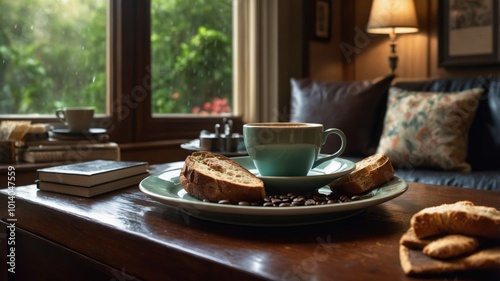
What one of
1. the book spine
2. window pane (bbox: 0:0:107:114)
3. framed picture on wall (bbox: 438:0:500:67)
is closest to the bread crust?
the book spine

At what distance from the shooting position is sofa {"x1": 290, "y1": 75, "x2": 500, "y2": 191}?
2.08 metres

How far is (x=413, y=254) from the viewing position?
0.53m

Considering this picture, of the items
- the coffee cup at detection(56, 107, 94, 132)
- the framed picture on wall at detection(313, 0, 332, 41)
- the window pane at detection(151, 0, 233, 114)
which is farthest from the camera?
the framed picture on wall at detection(313, 0, 332, 41)

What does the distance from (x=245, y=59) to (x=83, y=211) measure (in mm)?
2437

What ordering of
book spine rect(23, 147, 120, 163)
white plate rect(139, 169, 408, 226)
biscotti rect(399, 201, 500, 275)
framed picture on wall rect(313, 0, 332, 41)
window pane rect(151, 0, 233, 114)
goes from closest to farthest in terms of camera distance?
biscotti rect(399, 201, 500, 275)
white plate rect(139, 169, 408, 226)
book spine rect(23, 147, 120, 163)
window pane rect(151, 0, 233, 114)
framed picture on wall rect(313, 0, 332, 41)

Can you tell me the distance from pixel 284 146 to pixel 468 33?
2610mm

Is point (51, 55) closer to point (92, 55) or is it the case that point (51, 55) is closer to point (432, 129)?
point (92, 55)

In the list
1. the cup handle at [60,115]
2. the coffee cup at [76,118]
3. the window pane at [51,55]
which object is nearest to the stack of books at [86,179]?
the coffee cup at [76,118]

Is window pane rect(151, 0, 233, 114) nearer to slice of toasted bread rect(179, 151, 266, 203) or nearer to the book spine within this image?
the book spine

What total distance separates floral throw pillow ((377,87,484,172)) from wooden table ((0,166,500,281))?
1.14 meters

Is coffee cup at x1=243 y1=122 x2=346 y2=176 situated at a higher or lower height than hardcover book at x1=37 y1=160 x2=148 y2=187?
higher

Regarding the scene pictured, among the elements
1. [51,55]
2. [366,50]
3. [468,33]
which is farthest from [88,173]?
[366,50]

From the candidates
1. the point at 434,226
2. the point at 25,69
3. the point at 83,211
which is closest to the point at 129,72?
the point at 25,69

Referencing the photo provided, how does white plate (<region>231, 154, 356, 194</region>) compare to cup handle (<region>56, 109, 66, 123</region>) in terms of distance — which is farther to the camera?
cup handle (<region>56, 109, 66, 123</region>)
